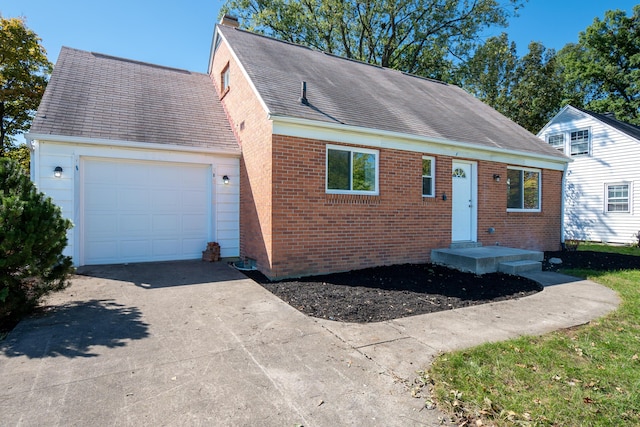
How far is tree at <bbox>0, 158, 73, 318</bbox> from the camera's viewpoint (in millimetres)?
4109

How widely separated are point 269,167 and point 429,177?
174 inches

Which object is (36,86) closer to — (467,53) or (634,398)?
(634,398)

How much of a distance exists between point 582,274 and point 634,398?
6240mm

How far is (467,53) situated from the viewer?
22.5 metres

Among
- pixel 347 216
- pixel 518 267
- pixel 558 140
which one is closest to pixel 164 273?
pixel 347 216

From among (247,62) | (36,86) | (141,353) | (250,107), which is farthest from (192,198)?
(36,86)

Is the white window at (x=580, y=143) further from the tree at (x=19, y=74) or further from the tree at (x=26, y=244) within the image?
the tree at (x=19, y=74)

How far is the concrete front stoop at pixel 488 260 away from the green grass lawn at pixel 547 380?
3326 millimetres

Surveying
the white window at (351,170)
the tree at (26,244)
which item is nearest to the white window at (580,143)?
the white window at (351,170)

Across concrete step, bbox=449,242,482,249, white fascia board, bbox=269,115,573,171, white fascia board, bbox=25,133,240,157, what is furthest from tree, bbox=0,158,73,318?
concrete step, bbox=449,242,482,249

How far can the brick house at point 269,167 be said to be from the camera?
702 centimetres

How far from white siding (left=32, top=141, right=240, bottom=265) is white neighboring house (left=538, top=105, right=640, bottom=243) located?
16081 millimetres

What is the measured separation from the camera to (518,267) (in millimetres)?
7832

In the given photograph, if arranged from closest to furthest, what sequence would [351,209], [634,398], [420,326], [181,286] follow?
[634,398] < [420,326] < [181,286] < [351,209]
